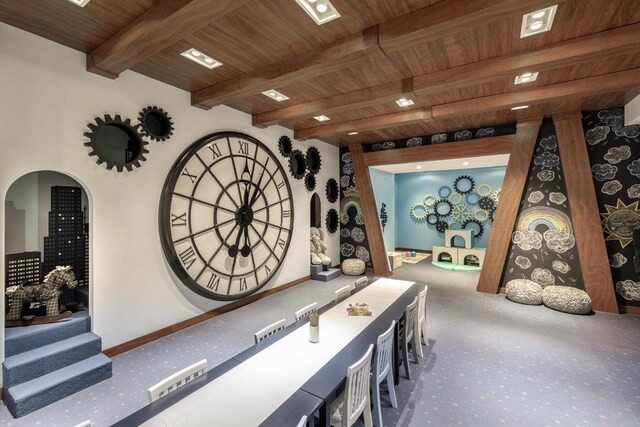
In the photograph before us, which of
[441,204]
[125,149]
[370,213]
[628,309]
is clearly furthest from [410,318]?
[441,204]

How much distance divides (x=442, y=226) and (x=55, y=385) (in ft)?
30.8

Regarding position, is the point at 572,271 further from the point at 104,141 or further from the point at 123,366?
the point at 104,141

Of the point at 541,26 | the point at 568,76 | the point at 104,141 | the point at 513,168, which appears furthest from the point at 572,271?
the point at 104,141

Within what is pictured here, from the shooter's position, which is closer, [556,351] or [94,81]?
[94,81]

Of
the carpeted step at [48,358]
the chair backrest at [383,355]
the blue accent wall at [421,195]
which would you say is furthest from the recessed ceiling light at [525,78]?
the blue accent wall at [421,195]

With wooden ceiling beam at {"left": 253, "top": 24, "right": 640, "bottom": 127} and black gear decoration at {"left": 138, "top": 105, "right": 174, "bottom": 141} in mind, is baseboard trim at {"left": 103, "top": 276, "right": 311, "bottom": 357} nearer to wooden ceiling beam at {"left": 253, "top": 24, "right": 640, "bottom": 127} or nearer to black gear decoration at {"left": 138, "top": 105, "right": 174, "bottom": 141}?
black gear decoration at {"left": 138, "top": 105, "right": 174, "bottom": 141}

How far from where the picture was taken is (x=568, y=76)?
10.4ft

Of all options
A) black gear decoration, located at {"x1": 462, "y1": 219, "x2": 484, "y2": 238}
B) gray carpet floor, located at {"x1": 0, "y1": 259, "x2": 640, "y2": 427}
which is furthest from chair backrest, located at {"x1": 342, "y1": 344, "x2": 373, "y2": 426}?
black gear decoration, located at {"x1": 462, "y1": 219, "x2": 484, "y2": 238}

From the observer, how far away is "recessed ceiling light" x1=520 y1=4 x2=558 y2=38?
6.93ft

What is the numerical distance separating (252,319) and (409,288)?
219 centimetres

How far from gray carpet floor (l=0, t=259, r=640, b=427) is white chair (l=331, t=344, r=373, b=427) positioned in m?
0.57

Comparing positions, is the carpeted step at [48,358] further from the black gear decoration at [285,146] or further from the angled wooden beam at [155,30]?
the black gear decoration at [285,146]

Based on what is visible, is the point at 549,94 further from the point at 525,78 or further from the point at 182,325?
the point at 182,325

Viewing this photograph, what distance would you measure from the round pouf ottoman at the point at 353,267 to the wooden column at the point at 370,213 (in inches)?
13.0
